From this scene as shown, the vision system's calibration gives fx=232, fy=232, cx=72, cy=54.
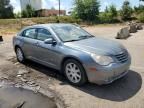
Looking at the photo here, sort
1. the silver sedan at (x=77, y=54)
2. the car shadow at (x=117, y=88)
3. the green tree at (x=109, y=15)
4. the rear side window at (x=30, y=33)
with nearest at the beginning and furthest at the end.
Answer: the car shadow at (x=117, y=88) < the silver sedan at (x=77, y=54) < the rear side window at (x=30, y=33) < the green tree at (x=109, y=15)

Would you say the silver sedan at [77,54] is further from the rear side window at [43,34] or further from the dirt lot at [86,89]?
the dirt lot at [86,89]

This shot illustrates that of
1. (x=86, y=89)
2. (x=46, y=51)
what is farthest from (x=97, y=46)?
(x=46, y=51)

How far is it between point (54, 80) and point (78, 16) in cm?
3747

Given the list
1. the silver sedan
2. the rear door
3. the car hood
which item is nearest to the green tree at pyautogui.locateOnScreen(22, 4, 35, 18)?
the rear door

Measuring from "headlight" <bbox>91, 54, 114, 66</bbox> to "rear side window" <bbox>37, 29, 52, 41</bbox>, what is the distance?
1715 millimetres

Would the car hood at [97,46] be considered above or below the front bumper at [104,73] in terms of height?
above

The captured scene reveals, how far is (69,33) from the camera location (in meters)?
6.75

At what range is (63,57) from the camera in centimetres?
606

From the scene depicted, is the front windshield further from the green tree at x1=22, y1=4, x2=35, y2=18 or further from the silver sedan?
the green tree at x1=22, y1=4, x2=35, y2=18

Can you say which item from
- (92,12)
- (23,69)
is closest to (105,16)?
(92,12)

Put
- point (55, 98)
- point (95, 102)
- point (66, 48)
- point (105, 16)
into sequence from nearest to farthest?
point (95, 102), point (55, 98), point (66, 48), point (105, 16)

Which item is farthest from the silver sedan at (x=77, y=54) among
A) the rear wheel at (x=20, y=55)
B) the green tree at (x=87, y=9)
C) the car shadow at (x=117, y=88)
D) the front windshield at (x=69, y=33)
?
the green tree at (x=87, y=9)

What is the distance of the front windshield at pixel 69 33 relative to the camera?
6.48 m

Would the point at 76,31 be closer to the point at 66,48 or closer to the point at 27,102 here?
the point at 66,48
